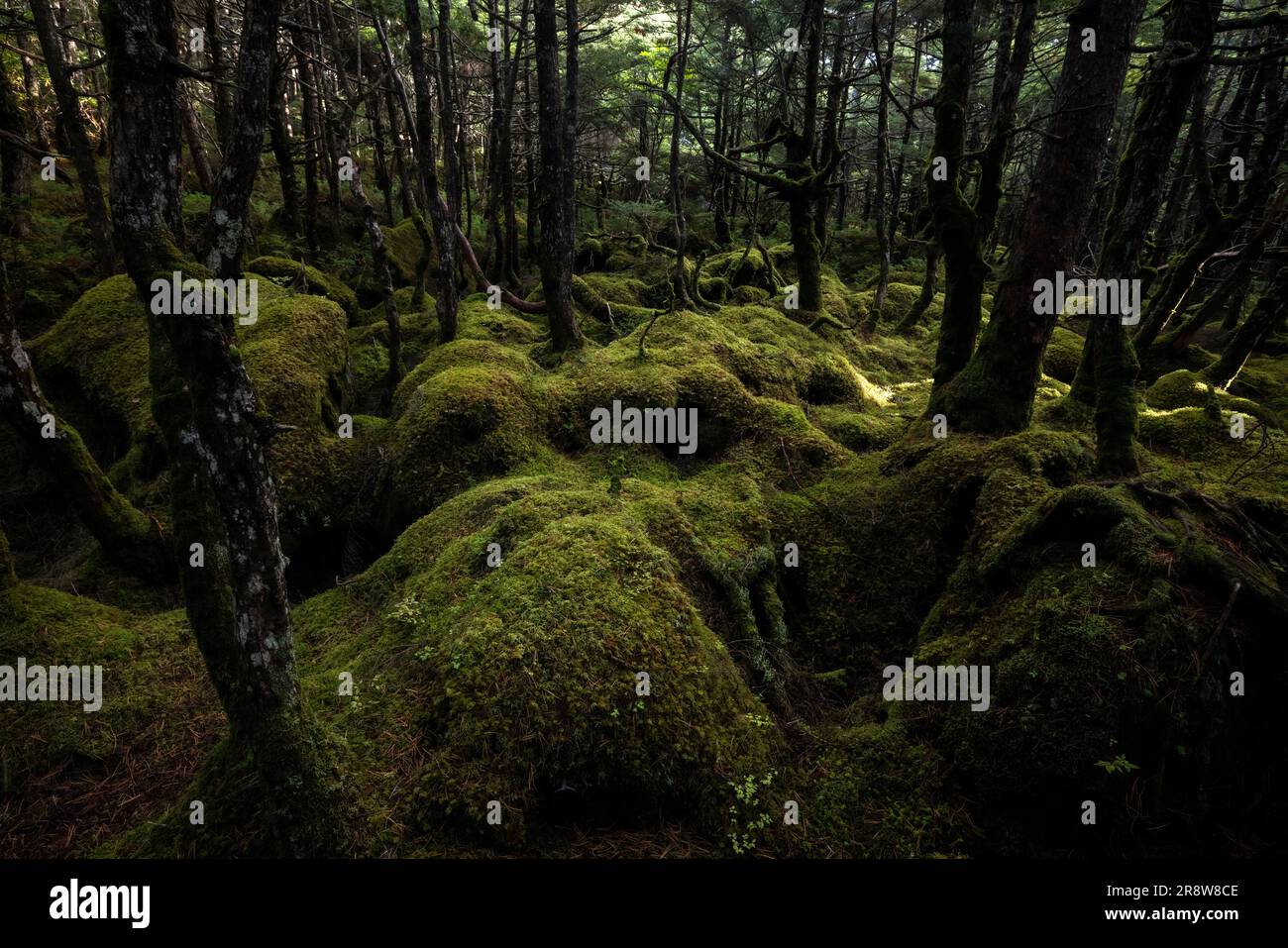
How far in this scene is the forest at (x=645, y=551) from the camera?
10.7ft

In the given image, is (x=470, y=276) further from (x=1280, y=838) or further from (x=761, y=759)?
(x=1280, y=838)

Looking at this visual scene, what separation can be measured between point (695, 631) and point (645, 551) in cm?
75

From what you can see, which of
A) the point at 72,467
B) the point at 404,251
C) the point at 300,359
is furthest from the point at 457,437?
the point at 404,251

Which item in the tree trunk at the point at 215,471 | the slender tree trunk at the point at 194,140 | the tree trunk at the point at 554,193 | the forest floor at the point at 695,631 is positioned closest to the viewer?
the tree trunk at the point at 215,471

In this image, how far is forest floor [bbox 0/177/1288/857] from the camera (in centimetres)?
339

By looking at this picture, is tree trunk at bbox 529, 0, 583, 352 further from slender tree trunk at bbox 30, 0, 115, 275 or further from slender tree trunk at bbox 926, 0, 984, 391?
slender tree trunk at bbox 30, 0, 115, 275

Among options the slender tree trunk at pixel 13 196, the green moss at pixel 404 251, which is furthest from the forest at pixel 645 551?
the green moss at pixel 404 251

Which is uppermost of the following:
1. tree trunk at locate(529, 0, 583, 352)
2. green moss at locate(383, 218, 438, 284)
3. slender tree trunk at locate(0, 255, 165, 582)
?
green moss at locate(383, 218, 438, 284)

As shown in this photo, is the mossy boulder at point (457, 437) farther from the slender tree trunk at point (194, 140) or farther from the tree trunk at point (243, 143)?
the slender tree trunk at point (194, 140)

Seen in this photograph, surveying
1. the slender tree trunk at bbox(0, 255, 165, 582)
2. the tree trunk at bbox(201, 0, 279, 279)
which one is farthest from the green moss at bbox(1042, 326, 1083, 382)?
the slender tree trunk at bbox(0, 255, 165, 582)

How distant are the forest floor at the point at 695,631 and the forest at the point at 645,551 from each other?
3 cm

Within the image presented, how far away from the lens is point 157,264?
9.57 ft

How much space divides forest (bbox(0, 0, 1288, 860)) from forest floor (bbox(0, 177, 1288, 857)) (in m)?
0.03
